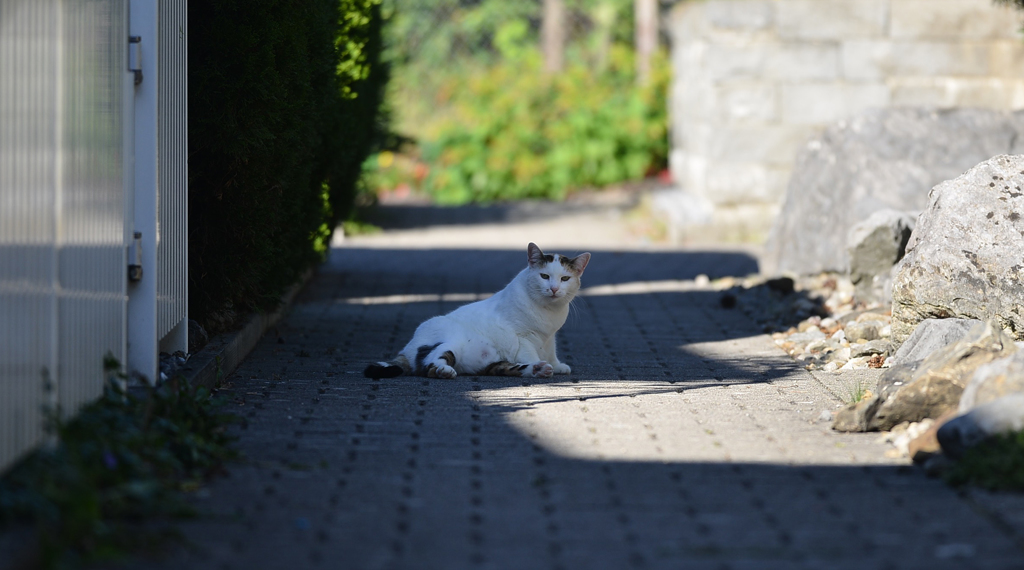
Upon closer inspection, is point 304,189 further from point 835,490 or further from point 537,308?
point 835,490

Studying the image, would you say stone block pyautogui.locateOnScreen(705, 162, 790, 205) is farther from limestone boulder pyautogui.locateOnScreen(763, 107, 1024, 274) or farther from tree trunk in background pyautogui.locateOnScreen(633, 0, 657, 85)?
tree trunk in background pyautogui.locateOnScreen(633, 0, 657, 85)

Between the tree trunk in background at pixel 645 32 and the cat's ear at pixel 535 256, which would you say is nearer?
the cat's ear at pixel 535 256

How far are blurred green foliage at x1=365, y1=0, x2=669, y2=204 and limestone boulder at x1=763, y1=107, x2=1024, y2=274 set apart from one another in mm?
7041

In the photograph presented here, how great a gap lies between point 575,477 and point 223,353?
2309 mm

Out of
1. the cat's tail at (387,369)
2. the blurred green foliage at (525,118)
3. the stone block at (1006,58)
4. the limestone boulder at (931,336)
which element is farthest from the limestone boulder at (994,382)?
the blurred green foliage at (525,118)

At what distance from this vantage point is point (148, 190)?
4566mm

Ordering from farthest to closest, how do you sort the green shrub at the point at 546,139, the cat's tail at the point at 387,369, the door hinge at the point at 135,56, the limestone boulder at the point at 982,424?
the green shrub at the point at 546,139
the cat's tail at the point at 387,369
the door hinge at the point at 135,56
the limestone boulder at the point at 982,424

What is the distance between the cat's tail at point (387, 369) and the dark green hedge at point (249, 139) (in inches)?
37.1

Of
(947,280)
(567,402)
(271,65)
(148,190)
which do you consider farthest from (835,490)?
(271,65)

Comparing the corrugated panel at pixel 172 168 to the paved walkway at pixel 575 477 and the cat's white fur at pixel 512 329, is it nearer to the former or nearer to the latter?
the paved walkway at pixel 575 477

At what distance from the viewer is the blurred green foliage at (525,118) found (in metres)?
16.0

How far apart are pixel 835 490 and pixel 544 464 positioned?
39.3 inches

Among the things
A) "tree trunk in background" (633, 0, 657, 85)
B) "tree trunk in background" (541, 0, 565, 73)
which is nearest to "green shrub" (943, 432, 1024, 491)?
"tree trunk in background" (633, 0, 657, 85)

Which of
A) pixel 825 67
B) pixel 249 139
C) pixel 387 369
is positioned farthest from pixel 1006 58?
pixel 249 139
